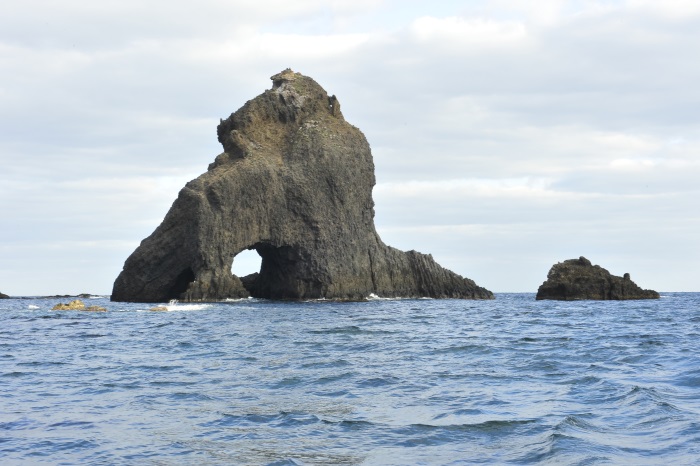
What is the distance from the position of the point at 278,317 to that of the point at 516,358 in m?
24.9

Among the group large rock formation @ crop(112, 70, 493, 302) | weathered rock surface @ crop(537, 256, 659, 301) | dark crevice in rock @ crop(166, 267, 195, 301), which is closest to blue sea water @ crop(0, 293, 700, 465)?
large rock formation @ crop(112, 70, 493, 302)

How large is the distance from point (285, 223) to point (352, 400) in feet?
202

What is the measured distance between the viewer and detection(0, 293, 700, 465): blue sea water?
12602mm

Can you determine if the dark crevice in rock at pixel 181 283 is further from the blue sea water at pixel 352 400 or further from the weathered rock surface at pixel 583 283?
the blue sea water at pixel 352 400

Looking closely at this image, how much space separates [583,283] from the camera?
88000mm

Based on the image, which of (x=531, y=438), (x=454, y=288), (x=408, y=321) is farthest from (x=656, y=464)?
(x=454, y=288)

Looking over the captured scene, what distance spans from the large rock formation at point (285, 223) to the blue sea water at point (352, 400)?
41386 mm

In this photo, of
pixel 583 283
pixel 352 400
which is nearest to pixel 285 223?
pixel 583 283

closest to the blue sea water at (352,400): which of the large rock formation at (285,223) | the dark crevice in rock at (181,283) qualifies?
the large rock formation at (285,223)

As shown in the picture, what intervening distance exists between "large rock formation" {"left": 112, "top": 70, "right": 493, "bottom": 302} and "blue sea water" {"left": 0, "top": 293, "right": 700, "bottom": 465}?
4139 cm

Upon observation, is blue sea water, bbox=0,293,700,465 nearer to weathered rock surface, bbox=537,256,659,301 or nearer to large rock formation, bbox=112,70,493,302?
large rock formation, bbox=112,70,493,302

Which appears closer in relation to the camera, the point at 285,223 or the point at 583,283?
the point at 285,223

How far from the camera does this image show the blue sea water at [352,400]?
41.3 feet

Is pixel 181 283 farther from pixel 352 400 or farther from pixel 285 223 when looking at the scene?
pixel 352 400
